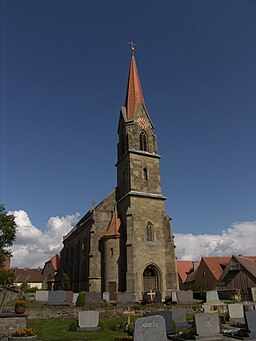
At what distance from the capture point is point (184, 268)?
68438mm

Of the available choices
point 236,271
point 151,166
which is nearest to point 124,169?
point 151,166

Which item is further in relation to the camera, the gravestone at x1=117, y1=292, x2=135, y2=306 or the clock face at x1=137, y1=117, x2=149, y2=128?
the clock face at x1=137, y1=117, x2=149, y2=128

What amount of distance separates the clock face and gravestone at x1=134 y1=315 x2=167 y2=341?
98.0ft

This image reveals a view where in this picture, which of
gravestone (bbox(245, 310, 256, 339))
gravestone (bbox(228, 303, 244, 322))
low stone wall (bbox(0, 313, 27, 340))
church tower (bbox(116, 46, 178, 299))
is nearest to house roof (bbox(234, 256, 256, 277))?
church tower (bbox(116, 46, 178, 299))

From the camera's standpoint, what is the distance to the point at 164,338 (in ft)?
33.9

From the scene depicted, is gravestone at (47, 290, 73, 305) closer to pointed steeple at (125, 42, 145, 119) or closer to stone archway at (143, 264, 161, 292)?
stone archway at (143, 264, 161, 292)

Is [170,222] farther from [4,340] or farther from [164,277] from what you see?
[4,340]

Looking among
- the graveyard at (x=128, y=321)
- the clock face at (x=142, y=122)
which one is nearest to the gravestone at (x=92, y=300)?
the graveyard at (x=128, y=321)

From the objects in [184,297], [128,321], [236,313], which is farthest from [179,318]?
[184,297]

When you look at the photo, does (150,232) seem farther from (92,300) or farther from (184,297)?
(92,300)

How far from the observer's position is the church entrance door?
102 ft

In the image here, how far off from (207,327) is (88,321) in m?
6.80

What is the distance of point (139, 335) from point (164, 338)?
898mm

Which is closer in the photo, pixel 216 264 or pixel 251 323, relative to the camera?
pixel 251 323
